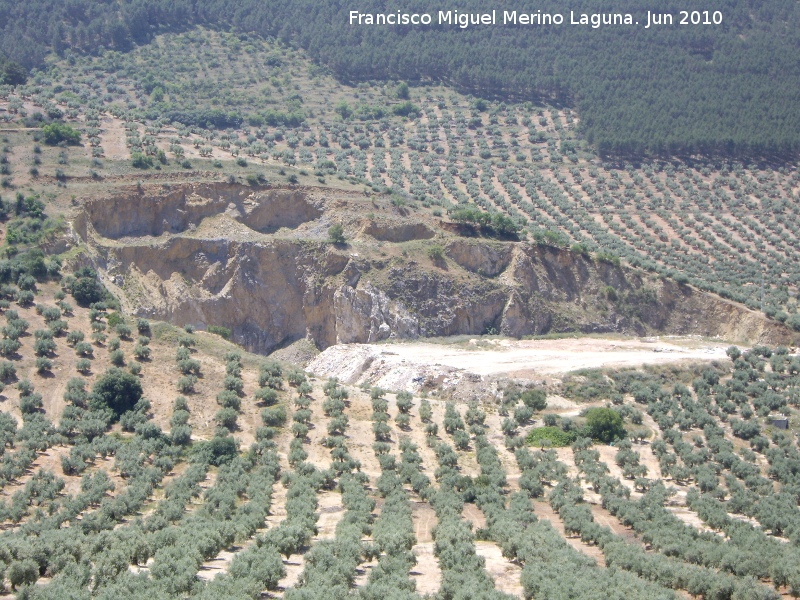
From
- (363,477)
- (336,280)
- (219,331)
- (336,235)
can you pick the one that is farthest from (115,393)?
(336,235)

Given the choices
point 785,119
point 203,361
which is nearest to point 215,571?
point 203,361

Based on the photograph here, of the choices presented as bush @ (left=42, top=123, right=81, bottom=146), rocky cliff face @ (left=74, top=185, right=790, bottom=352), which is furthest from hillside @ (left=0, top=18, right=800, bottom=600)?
bush @ (left=42, top=123, right=81, bottom=146)

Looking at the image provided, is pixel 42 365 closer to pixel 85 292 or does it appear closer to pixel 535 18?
pixel 85 292

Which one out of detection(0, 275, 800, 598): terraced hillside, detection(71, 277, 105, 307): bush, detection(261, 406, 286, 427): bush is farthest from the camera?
detection(71, 277, 105, 307): bush

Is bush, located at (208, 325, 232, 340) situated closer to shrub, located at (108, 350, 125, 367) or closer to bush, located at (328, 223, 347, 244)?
bush, located at (328, 223, 347, 244)

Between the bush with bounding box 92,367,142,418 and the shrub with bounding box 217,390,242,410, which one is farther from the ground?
the bush with bounding box 92,367,142,418
